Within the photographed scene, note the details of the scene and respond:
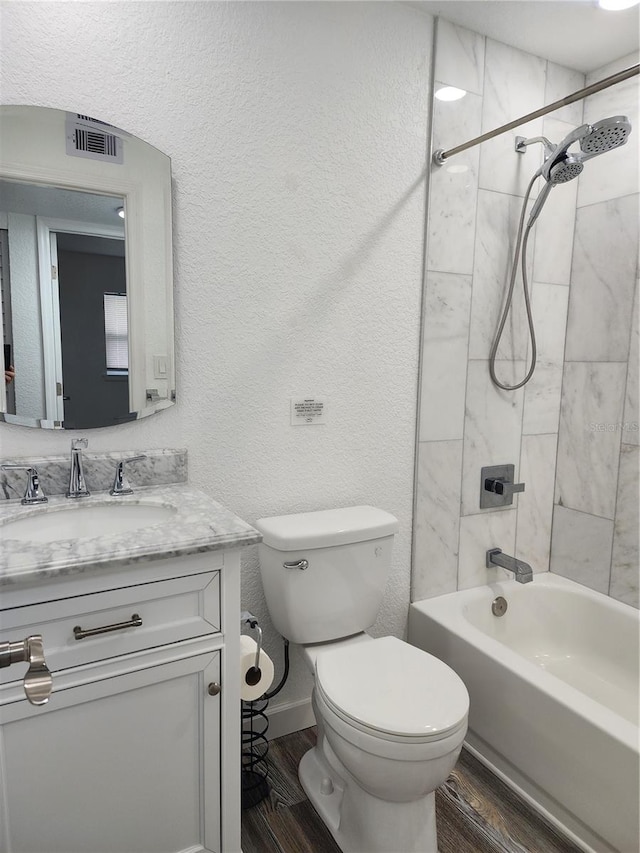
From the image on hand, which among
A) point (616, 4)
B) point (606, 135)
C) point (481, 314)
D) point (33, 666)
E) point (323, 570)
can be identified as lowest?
point (323, 570)

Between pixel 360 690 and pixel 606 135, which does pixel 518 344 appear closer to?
pixel 606 135

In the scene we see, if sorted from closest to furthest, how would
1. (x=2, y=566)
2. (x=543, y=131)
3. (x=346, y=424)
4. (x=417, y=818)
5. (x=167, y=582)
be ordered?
(x=2, y=566)
(x=167, y=582)
(x=417, y=818)
(x=346, y=424)
(x=543, y=131)

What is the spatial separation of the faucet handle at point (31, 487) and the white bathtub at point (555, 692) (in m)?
1.38

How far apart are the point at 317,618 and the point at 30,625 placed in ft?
2.92

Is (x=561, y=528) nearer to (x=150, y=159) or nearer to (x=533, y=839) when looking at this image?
(x=533, y=839)

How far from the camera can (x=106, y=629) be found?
3.79 ft

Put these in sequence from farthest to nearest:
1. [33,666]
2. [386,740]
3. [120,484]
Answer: [120,484], [386,740], [33,666]

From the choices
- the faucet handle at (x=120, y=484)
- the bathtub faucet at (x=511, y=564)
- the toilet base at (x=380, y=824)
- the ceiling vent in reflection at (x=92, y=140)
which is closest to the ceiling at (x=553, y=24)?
the ceiling vent in reflection at (x=92, y=140)

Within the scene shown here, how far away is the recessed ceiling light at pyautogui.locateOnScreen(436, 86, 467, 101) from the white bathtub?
184 centimetres

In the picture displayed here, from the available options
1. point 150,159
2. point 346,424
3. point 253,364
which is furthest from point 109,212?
point 346,424

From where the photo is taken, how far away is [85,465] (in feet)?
5.13

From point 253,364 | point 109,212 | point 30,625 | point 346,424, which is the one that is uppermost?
point 109,212

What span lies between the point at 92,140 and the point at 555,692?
198cm

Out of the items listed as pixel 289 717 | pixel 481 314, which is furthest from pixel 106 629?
pixel 481 314
